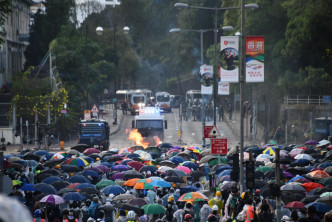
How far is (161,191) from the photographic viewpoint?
1942 cm


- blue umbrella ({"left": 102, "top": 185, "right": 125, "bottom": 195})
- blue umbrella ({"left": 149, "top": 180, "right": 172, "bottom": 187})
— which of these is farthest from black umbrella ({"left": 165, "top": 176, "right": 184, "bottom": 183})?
blue umbrella ({"left": 102, "top": 185, "right": 125, "bottom": 195})

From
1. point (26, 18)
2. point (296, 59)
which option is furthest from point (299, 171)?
point (26, 18)

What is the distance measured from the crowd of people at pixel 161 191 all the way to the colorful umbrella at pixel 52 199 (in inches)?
0.9

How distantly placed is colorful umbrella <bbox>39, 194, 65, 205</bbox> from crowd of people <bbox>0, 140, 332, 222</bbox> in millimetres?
24

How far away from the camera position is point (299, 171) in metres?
21.8

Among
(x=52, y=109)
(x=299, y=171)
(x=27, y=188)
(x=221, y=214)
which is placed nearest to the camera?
(x=221, y=214)

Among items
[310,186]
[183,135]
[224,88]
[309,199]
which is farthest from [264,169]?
[183,135]

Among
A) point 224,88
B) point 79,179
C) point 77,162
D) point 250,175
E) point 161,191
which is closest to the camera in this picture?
point 250,175

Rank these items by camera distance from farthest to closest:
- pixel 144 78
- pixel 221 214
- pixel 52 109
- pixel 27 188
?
pixel 144 78, pixel 52 109, pixel 27 188, pixel 221 214

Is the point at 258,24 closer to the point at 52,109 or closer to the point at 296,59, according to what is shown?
the point at 296,59

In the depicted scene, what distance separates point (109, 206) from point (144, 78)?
9375cm

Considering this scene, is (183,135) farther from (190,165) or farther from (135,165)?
(135,165)

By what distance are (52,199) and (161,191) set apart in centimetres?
398

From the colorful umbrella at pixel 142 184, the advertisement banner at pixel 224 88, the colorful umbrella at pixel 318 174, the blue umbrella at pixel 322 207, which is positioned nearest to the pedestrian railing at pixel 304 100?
the advertisement banner at pixel 224 88
